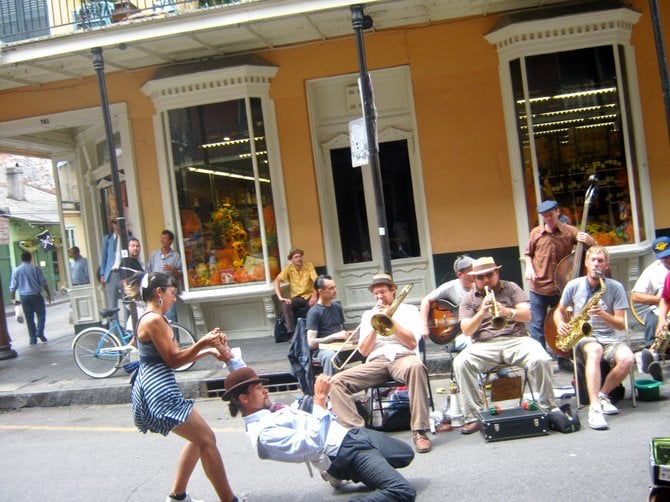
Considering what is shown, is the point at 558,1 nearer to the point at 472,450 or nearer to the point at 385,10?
the point at 385,10

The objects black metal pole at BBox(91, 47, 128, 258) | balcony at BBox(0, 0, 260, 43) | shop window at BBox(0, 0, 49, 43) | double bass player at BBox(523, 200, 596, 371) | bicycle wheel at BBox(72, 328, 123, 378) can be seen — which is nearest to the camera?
double bass player at BBox(523, 200, 596, 371)

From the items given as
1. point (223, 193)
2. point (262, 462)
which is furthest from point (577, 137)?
point (262, 462)

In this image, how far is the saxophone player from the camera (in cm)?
623

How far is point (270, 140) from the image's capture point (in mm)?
10820

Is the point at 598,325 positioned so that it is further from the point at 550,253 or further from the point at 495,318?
the point at 550,253

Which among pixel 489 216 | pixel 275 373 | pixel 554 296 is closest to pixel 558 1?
pixel 489 216

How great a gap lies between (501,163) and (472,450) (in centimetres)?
554

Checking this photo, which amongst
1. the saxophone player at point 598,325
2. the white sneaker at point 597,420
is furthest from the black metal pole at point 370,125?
the white sneaker at point 597,420

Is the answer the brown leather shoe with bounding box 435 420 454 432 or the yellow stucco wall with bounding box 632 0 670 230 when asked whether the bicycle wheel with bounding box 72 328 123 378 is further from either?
the yellow stucco wall with bounding box 632 0 670 230

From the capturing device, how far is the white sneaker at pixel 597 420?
5.87 meters

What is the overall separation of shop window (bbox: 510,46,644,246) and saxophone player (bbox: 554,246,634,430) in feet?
12.4

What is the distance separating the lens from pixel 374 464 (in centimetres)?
452

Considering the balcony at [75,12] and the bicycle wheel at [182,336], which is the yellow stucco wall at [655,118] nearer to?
the balcony at [75,12]

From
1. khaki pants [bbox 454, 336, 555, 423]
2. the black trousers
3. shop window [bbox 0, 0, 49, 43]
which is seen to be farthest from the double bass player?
shop window [bbox 0, 0, 49, 43]
